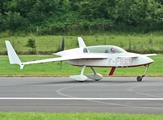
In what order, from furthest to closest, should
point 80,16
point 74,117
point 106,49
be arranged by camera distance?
point 80,16
point 106,49
point 74,117

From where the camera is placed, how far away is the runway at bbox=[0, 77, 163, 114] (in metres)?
13.4

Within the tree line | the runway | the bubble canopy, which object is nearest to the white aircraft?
the bubble canopy

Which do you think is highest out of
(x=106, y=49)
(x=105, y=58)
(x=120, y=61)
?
(x=106, y=49)

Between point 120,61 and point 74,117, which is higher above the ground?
point 74,117

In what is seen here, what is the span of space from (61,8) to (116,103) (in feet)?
164

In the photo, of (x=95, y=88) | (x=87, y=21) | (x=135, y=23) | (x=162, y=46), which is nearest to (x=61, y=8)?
(x=87, y=21)

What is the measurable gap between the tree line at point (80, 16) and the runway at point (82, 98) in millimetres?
38878

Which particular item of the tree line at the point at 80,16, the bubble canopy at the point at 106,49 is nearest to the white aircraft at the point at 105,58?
the bubble canopy at the point at 106,49

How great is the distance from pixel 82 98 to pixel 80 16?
155 feet

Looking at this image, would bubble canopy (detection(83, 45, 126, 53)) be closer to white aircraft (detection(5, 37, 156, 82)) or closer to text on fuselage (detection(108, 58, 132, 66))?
white aircraft (detection(5, 37, 156, 82))

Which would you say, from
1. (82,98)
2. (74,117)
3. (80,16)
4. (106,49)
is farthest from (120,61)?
(80,16)

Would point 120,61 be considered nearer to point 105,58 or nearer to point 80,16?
point 105,58

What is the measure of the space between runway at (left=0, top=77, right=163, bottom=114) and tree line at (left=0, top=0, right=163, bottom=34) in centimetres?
3888

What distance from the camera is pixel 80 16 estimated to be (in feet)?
204
